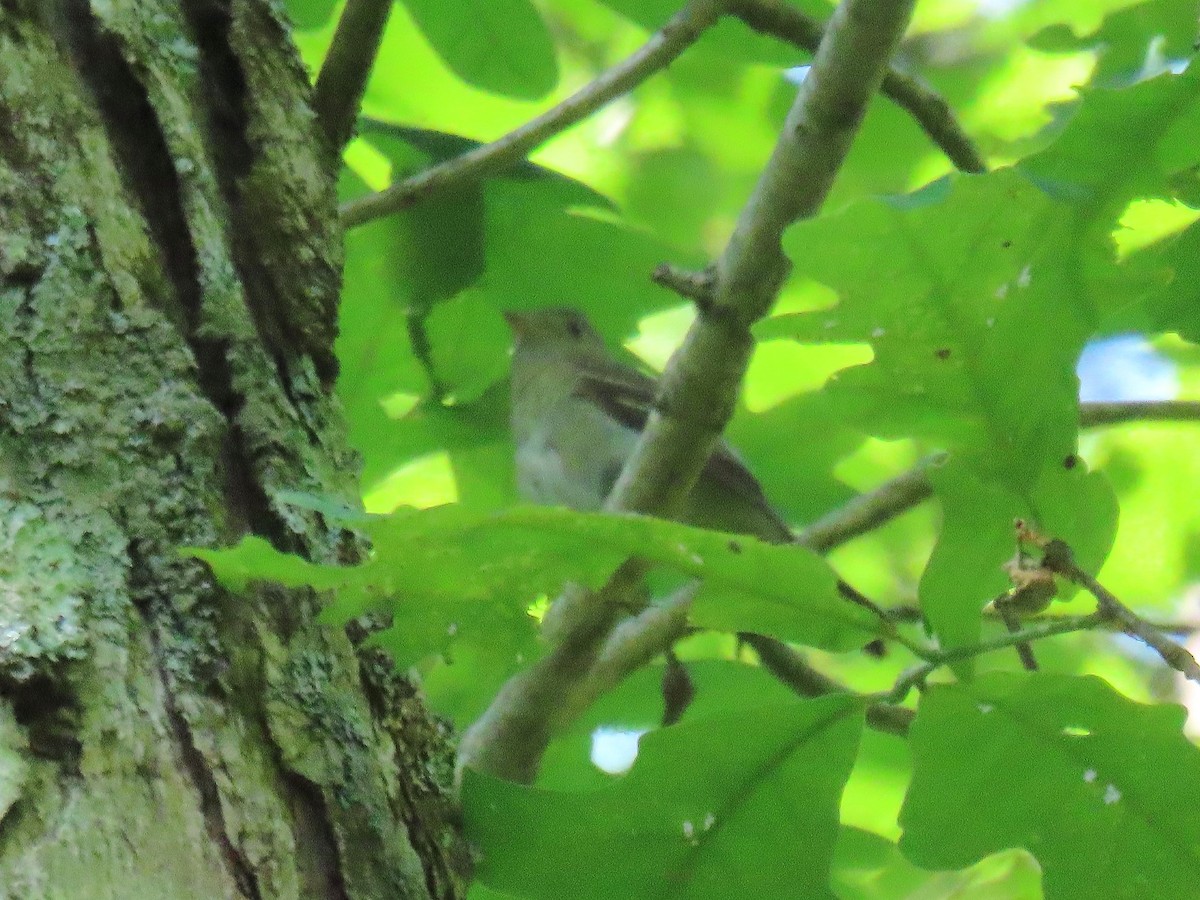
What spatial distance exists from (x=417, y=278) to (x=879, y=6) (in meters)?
0.69

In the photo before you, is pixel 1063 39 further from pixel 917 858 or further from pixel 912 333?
pixel 917 858

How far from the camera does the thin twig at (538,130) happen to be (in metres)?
1.46

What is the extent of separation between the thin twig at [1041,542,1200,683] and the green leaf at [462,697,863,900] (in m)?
0.14

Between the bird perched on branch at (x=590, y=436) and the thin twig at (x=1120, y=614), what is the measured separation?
6.13 ft

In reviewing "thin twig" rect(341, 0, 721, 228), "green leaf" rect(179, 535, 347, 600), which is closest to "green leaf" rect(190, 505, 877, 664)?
"green leaf" rect(179, 535, 347, 600)

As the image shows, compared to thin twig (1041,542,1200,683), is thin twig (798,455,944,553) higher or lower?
higher

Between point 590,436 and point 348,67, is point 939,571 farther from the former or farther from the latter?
point 590,436

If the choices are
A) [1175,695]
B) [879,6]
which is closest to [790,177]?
[879,6]

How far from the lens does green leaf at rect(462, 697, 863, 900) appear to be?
79cm

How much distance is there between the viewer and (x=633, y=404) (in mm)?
2955

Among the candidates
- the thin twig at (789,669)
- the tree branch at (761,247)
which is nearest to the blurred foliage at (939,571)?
the tree branch at (761,247)

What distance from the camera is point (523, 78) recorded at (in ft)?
5.26

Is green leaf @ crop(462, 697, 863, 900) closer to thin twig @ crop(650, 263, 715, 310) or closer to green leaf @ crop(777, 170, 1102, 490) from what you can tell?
green leaf @ crop(777, 170, 1102, 490)

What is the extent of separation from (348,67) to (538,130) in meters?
0.28
